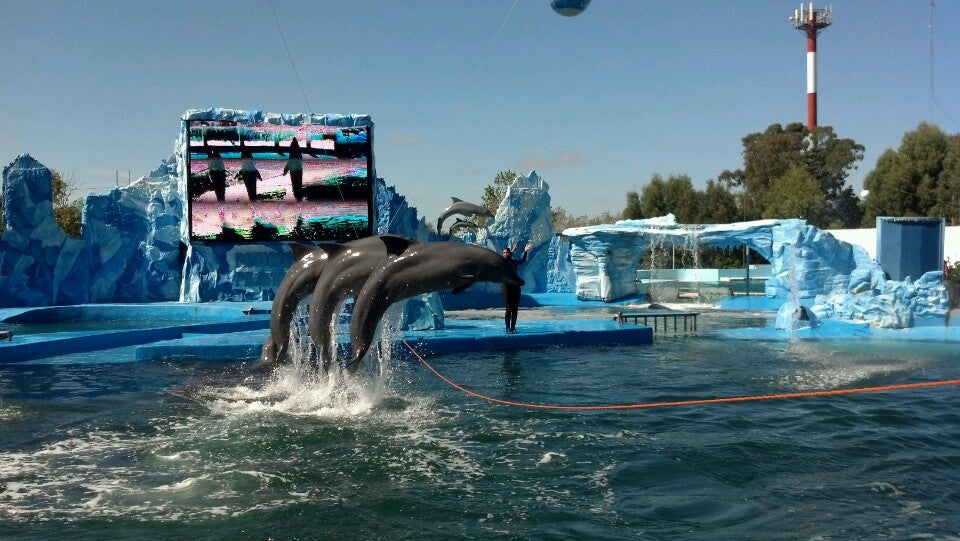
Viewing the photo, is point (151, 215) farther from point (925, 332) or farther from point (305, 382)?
point (925, 332)

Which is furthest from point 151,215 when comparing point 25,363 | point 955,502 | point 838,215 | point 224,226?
point 838,215

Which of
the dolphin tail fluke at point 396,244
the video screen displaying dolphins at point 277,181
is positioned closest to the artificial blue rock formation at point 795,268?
the video screen displaying dolphins at point 277,181

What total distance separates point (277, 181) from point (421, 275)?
1558 centimetres

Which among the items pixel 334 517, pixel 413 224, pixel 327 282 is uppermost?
pixel 413 224

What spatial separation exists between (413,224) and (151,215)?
748 cm

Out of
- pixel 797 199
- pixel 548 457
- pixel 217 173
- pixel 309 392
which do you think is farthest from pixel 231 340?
pixel 797 199

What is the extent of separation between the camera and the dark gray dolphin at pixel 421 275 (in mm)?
6141

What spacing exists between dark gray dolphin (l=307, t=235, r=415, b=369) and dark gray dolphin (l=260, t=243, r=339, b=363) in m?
0.19

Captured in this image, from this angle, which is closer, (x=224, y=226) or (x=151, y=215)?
(x=224, y=226)

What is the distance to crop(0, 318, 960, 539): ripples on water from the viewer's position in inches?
173

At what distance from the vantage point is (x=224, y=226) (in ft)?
68.4

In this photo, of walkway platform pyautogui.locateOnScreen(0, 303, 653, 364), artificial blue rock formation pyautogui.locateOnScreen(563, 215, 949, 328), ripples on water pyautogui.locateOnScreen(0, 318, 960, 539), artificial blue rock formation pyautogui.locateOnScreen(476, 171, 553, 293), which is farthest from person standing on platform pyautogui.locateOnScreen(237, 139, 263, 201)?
ripples on water pyautogui.locateOnScreen(0, 318, 960, 539)

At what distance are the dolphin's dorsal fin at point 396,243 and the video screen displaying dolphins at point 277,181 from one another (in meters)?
14.8

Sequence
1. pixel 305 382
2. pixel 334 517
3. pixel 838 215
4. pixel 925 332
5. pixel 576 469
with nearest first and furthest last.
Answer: pixel 334 517
pixel 576 469
pixel 305 382
pixel 925 332
pixel 838 215
